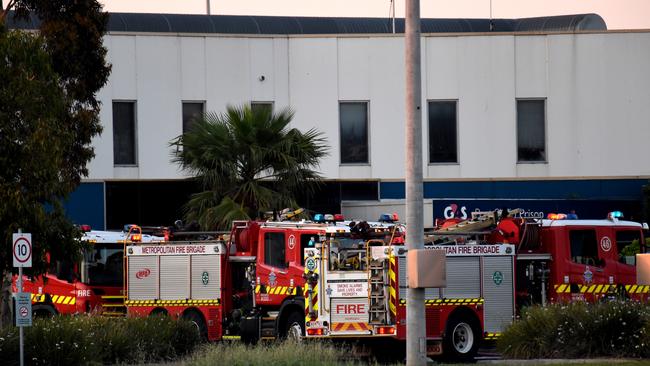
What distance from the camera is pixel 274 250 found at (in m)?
26.7

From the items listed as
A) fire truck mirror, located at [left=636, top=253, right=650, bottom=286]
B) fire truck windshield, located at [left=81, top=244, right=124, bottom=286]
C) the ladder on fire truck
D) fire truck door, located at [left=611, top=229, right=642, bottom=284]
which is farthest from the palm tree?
fire truck mirror, located at [left=636, top=253, right=650, bottom=286]

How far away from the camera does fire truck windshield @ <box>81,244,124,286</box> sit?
100 ft

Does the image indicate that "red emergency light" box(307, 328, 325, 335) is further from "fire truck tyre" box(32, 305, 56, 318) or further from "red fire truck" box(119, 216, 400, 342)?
"fire truck tyre" box(32, 305, 56, 318)

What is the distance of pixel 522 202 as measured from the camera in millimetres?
40062

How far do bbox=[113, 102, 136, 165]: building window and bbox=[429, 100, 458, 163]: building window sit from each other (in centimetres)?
1027

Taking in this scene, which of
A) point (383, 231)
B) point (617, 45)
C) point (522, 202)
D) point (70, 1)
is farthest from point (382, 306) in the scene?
point (617, 45)

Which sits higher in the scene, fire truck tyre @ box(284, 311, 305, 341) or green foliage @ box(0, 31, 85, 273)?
green foliage @ box(0, 31, 85, 273)

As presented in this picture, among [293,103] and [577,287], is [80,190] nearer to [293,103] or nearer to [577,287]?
[293,103]

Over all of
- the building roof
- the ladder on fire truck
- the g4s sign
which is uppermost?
the building roof

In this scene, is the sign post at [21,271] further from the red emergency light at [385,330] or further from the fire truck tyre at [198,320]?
the fire truck tyre at [198,320]

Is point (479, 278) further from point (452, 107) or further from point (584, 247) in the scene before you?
point (452, 107)

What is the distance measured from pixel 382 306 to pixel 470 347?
228cm

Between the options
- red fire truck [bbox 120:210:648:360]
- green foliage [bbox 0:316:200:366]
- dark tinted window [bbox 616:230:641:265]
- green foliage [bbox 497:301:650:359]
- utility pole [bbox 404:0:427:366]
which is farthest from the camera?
dark tinted window [bbox 616:230:641:265]

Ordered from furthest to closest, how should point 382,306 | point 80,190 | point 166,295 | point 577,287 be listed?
point 80,190
point 166,295
point 577,287
point 382,306
